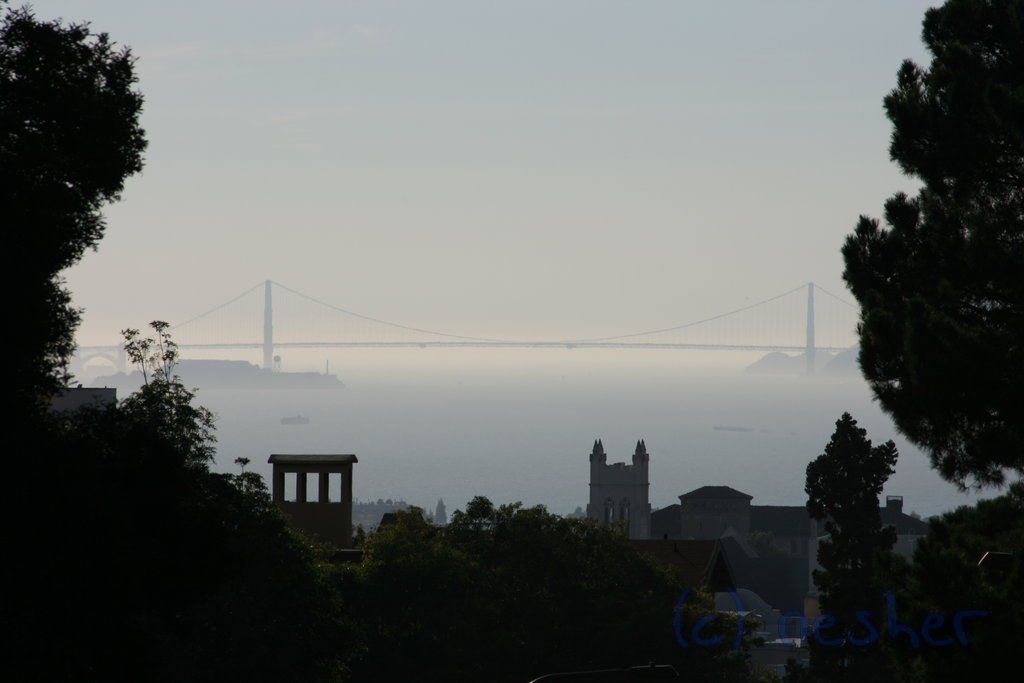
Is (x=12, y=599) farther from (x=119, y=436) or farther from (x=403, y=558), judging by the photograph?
(x=403, y=558)

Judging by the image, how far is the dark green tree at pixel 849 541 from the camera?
193 ft

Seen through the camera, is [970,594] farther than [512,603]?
No

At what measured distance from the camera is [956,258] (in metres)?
24.8

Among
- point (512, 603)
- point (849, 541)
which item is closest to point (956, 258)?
point (512, 603)

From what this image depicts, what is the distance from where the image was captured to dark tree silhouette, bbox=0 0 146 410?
19953 mm

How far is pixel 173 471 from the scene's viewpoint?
21.7 metres

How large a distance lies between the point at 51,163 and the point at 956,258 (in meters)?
14.3

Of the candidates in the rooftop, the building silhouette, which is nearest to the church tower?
the rooftop

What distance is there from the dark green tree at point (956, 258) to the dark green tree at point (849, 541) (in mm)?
33774

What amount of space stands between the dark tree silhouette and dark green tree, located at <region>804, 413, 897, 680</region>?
4224cm

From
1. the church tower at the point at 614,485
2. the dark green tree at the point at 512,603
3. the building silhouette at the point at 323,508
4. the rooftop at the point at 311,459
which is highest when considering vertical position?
the church tower at the point at 614,485

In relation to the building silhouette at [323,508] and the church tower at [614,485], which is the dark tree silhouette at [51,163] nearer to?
the building silhouette at [323,508]

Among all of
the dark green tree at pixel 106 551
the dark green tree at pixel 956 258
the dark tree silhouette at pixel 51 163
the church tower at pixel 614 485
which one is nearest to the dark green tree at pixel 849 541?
the dark green tree at pixel 956 258

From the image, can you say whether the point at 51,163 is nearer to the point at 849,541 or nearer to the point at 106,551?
the point at 106,551
